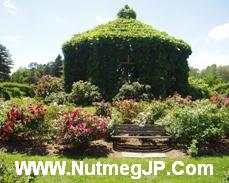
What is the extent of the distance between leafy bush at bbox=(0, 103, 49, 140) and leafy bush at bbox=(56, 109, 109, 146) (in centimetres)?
62

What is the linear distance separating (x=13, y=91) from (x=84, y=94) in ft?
26.9

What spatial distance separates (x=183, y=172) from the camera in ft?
35.2

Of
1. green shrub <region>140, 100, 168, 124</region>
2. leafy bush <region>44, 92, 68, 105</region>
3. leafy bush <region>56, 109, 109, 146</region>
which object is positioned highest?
leafy bush <region>44, 92, 68, 105</region>

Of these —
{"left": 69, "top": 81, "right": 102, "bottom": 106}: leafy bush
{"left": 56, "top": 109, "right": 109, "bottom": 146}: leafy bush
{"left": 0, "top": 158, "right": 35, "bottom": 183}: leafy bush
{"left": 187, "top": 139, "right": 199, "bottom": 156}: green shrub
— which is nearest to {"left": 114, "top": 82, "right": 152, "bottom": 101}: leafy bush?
{"left": 69, "top": 81, "right": 102, "bottom": 106}: leafy bush

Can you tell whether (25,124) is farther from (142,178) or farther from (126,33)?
(126,33)

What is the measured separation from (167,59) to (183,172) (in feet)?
49.9

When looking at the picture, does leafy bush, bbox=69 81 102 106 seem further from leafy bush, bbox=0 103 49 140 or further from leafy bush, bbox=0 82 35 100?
leafy bush, bbox=0 103 49 140

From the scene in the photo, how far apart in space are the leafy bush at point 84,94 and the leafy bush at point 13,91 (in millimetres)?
5952

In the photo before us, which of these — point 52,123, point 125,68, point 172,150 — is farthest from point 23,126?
point 125,68

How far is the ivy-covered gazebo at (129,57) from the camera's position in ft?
81.1

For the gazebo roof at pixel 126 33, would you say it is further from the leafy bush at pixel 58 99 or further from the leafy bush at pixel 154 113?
the leafy bush at pixel 154 113

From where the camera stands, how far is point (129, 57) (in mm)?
24938

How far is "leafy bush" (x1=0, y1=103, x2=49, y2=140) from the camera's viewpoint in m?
13.1

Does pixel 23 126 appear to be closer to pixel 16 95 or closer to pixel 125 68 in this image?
Result: pixel 125 68
